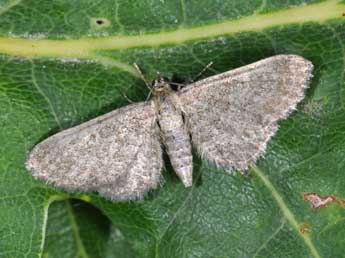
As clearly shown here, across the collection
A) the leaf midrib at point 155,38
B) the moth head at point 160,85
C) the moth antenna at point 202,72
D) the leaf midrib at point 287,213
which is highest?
the leaf midrib at point 155,38

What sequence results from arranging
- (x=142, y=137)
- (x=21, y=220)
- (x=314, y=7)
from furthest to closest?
1. (x=142, y=137)
2. (x=21, y=220)
3. (x=314, y=7)

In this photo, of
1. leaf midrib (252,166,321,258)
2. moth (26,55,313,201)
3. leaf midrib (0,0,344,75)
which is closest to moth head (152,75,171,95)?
moth (26,55,313,201)

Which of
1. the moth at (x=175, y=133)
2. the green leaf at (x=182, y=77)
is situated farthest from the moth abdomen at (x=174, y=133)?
the green leaf at (x=182, y=77)

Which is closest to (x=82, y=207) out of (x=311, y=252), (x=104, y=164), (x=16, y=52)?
(x=104, y=164)

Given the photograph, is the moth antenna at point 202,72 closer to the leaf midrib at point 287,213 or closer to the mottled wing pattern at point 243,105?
the mottled wing pattern at point 243,105

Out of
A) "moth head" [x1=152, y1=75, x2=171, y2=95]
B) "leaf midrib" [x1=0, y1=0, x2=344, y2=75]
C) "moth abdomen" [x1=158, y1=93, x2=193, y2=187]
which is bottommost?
"moth abdomen" [x1=158, y1=93, x2=193, y2=187]

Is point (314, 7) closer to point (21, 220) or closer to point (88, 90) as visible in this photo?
point (88, 90)

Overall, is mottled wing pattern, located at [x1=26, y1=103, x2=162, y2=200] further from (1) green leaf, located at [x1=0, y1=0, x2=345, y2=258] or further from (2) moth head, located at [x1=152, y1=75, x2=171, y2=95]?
(2) moth head, located at [x1=152, y1=75, x2=171, y2=95]

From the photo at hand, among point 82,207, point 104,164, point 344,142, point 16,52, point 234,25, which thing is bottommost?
point 82,207
